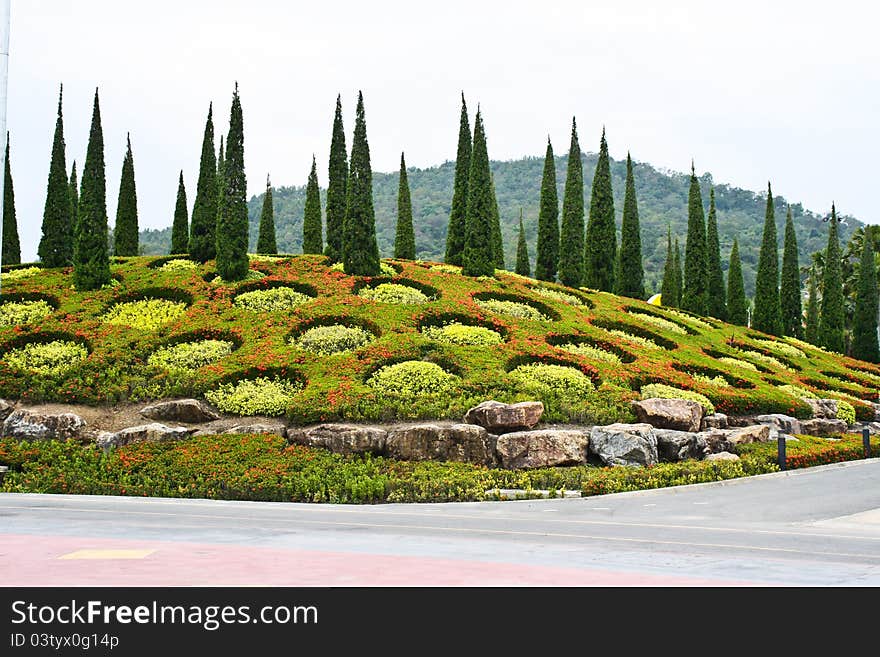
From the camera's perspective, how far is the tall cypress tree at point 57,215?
38.8 meters

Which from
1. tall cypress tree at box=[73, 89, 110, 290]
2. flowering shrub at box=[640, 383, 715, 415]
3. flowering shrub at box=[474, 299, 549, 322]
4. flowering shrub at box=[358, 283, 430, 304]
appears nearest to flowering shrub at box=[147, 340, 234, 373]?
flowering shrub at box=[358, 283, 430, 304]

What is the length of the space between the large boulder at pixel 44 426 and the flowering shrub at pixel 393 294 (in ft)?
39.3

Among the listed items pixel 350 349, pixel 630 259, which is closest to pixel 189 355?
pixel 350 349

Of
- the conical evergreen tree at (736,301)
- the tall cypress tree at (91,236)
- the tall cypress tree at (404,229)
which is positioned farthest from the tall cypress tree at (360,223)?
the conical evergreen tree at (736,301)

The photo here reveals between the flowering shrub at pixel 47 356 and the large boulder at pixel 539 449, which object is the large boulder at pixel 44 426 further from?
the large boulder at pixel 539 449

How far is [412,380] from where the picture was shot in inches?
973

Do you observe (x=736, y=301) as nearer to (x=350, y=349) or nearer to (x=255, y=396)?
(x=350, y=349)

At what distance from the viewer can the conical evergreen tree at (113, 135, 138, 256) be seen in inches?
1847

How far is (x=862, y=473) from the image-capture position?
70.3ft

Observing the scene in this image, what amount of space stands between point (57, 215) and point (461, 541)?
33943 millimetres

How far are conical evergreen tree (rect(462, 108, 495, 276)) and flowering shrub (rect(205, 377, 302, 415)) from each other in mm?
15008
